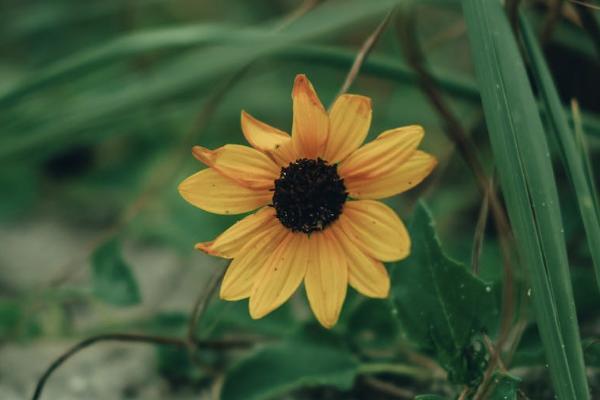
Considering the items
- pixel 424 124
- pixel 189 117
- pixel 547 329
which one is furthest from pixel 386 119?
pixel 547 329

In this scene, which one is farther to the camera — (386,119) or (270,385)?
(386,119)

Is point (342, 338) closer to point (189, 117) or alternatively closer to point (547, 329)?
point (547, 329)

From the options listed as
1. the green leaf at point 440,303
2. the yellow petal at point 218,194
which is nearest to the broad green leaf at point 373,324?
the green leaf at point 440,303

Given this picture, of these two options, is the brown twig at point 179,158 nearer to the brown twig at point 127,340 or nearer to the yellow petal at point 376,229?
the brown twig at point 127,340

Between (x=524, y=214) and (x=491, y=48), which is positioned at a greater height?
(x=491, y=48)

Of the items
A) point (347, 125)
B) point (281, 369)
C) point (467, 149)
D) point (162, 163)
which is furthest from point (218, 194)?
point (162, 163)

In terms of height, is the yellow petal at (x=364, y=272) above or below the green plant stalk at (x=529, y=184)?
below

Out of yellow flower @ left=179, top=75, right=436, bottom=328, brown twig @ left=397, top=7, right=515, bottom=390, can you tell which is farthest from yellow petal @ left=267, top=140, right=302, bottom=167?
brown twig @ left=397, top=7, right=515, bottom=390
